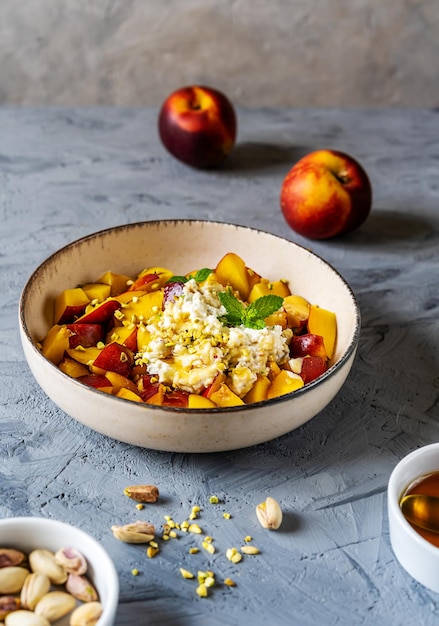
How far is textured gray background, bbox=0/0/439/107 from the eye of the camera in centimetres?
267

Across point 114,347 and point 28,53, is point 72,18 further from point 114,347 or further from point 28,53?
point 114,347

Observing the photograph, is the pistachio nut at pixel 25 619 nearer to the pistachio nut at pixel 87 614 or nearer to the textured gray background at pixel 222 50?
the pistachio nut at pixel 87 614

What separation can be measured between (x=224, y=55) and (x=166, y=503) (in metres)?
2.01

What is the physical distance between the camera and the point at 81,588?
897 millimetres

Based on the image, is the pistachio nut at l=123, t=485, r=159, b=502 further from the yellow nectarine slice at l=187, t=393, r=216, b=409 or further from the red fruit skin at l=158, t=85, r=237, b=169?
the red fruit skin at l=158, t=85, r=237, b=169

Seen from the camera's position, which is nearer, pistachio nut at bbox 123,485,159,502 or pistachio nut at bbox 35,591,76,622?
pistachio nut at bbox 35,591,76,622

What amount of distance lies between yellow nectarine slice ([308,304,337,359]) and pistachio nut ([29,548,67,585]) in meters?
0.60

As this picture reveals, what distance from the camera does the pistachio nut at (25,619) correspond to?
2.81 ft

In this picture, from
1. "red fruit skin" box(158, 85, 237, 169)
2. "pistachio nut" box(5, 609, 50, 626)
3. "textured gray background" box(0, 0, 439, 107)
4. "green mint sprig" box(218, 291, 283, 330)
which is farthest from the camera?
"textured gray background" box(0, 0, 439, 107)

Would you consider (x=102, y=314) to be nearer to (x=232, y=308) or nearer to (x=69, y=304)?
(x=69, y=304)

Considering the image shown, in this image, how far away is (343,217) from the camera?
178 centimetres

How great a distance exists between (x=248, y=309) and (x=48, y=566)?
0.55 meters

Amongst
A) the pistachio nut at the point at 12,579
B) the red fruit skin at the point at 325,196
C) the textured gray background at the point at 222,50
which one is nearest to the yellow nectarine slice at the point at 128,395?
the pistachio nut at the point at 12,579

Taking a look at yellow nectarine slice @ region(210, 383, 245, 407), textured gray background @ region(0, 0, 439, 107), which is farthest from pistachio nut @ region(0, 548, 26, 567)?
textured gray background @ region(0, 0, 439, 107)
